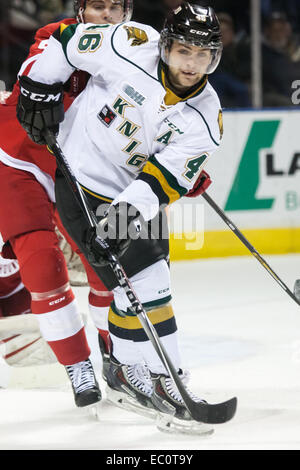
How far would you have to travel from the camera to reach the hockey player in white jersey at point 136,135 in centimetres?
259

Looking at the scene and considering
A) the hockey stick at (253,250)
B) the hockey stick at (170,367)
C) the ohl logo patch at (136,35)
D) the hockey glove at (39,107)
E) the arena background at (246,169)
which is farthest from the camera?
the arena background at (246,169)

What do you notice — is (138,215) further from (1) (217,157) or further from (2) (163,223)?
(1) (217,157)

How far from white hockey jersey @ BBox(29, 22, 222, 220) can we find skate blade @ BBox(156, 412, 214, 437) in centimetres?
56

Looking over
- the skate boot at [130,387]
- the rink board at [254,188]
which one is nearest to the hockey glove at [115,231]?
the skate boot at [130,387]

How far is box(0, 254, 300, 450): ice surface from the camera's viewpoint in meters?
2.56

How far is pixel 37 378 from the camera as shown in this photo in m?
3.24

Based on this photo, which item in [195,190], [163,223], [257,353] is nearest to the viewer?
[163,223]

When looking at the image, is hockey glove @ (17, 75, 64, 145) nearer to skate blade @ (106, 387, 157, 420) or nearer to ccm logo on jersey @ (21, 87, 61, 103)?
ccm logo on jersey @ (21, 87, 61, 103)

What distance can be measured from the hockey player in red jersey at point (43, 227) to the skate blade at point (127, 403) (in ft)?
0.34

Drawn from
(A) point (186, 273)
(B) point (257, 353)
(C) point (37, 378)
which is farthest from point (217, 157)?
(C) point (37, 378)

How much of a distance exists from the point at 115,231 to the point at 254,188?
3188mm

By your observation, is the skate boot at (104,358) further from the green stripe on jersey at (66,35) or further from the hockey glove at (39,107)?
the green stripe on jersey at (66,35)

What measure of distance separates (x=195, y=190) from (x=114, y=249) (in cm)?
66

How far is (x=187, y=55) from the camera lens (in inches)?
101
